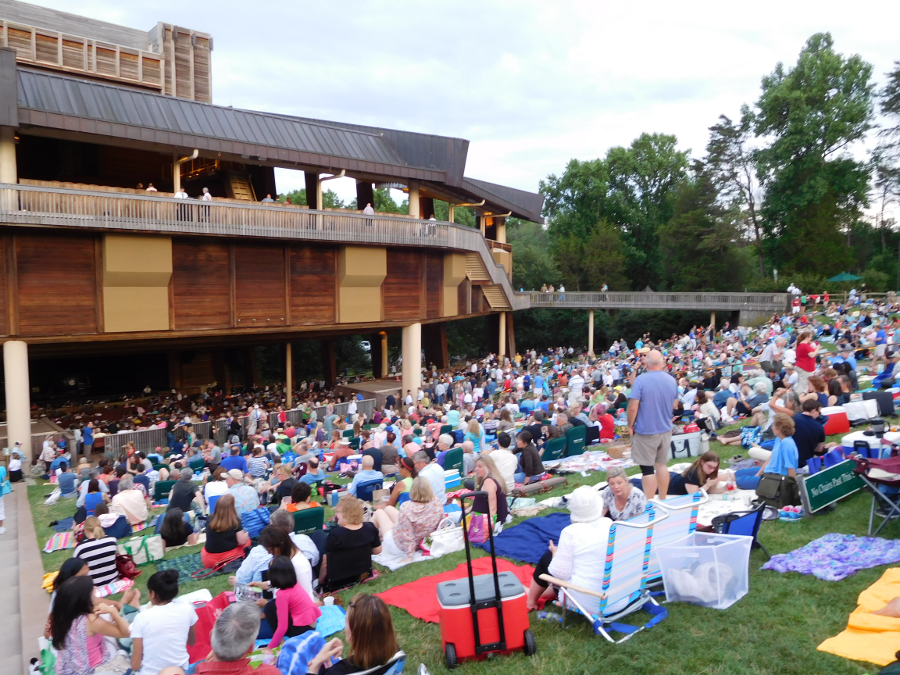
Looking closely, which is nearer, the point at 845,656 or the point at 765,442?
the point at 845,656

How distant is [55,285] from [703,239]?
41.7m

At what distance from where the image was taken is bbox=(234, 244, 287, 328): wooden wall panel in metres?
20.8

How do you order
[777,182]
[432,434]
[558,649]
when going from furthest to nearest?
[777,182], [432,434], [558,649]

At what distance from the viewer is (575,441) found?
479 inches

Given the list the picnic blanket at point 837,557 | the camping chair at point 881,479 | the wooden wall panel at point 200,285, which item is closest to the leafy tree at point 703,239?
the wooden wall panel at point 200,285

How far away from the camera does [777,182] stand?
1742 inches

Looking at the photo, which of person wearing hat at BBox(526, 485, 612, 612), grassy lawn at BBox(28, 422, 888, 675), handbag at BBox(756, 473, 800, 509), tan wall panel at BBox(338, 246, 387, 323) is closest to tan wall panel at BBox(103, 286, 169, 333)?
tan wall panel at BBox(338, 246, 387, 323)

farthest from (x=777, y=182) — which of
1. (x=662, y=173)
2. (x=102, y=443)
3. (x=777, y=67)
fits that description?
(x=102, y=443)

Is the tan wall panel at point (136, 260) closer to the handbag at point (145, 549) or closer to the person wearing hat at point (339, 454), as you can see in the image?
→ the person wearing hat at point (339, 454)

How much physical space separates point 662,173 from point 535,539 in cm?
5752

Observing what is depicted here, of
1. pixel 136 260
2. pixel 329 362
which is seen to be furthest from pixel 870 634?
pixel 329 362

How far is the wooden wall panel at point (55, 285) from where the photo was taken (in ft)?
54.9

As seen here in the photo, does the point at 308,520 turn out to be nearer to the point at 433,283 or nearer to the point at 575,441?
the point at 575,441

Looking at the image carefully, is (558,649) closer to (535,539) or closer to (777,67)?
(535,539)
